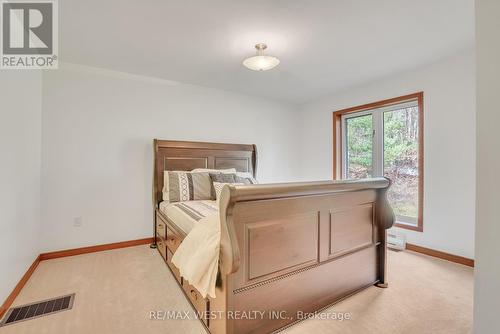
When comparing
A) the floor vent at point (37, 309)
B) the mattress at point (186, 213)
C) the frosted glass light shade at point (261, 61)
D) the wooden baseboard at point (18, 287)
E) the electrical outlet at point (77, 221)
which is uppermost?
the frosted glass light shade at point (261, 61)

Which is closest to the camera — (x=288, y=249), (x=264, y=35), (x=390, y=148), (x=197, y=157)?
(x=288, y=249)

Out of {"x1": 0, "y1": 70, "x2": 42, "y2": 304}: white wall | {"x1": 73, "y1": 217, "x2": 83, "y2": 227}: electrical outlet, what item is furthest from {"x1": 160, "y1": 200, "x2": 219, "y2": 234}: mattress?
{"x1": 0, "y1": 70, "x2": 42, "y2": 304}: white wall

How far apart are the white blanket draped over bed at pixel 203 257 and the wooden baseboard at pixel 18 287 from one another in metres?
1.42

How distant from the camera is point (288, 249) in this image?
160 centimetres

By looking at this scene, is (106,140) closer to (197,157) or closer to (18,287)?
(197,157)

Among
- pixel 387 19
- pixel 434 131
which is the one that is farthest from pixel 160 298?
pixel 434 131

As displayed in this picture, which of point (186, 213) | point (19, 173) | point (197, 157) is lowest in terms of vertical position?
point (186, 213)

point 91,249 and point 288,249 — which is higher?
point 288,249

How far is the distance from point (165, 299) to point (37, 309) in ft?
3.12

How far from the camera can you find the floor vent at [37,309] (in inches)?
66.3

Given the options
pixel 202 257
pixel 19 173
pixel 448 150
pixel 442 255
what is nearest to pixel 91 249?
pixel 19 173

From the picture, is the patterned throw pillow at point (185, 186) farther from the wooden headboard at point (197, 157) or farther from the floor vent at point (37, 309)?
the floor vent at point (37, 309)

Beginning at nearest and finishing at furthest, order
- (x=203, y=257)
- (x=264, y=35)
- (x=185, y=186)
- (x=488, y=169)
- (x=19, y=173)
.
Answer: (x=488, y=169) → (x=203, y=257) → (x=19, y=173) → (x=264, y=35) → (x=185, y=186)

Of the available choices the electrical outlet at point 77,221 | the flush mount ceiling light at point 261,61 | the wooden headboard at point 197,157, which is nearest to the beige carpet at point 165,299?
the electrical outlet at point 77,221
